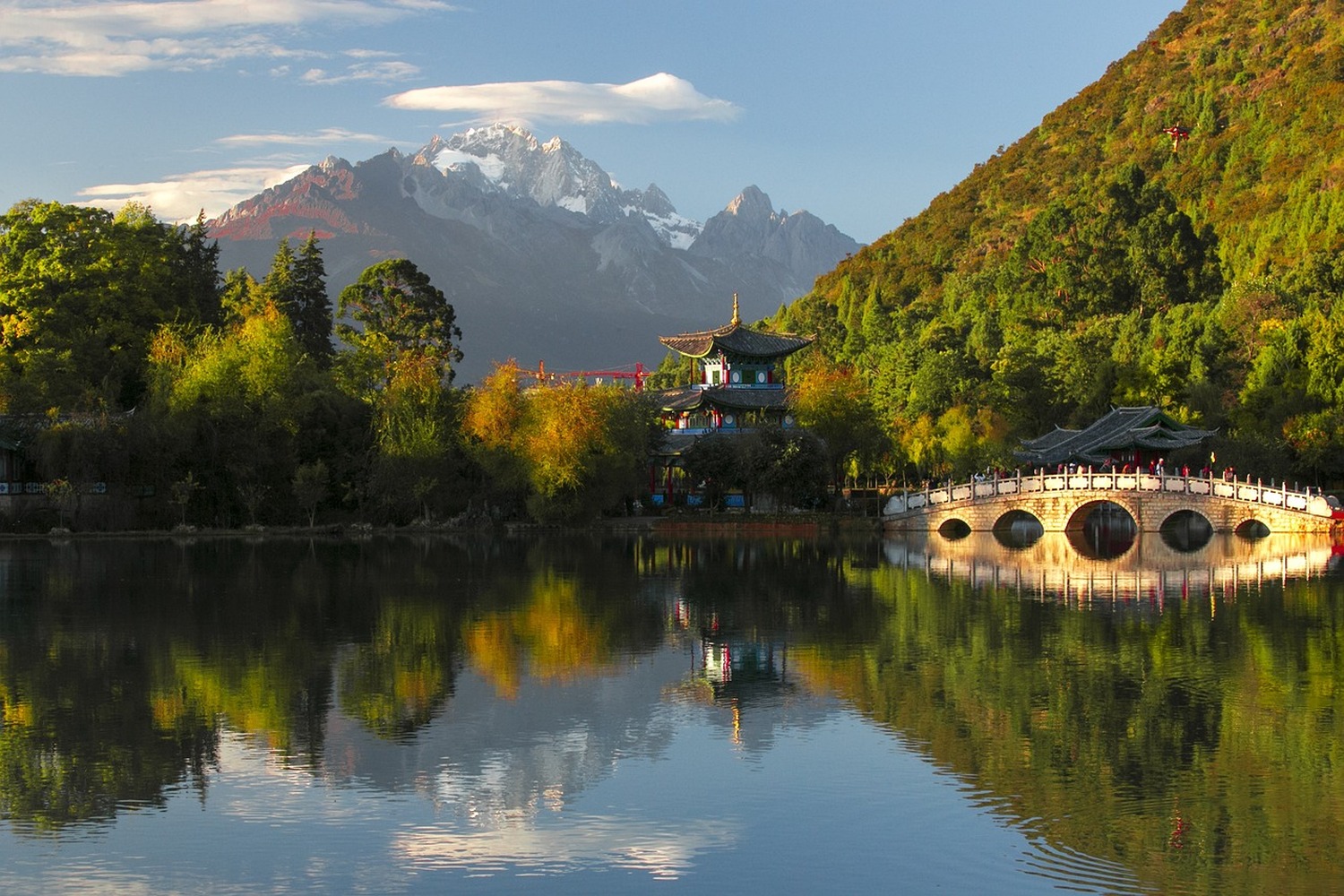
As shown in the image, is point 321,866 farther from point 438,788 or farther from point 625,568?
point 625,568

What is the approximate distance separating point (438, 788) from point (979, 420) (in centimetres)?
5045

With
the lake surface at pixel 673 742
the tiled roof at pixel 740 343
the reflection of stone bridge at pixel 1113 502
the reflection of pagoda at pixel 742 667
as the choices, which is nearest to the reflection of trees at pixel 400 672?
the lake surface at pixel 673 742

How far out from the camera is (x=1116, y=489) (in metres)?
47.2

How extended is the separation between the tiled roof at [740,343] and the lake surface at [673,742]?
34.0 m

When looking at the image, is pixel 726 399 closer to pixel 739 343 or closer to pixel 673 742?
pixel 739 343

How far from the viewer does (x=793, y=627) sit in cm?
2525

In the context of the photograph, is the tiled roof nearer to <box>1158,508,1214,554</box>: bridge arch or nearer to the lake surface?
<box>1158,508,1214,554</box>: bridge arch

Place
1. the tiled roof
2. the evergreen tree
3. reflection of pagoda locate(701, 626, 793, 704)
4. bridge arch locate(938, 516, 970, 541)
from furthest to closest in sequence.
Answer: the evergreen tree
the tiled roof
bridge arch locate(938, 516, 970, 541)
reflection of pagoda locate(701, 626, 793, 704)

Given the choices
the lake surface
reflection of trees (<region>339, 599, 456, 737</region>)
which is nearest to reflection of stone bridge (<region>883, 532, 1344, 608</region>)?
the lake surface

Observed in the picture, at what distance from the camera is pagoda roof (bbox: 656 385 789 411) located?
61156mm

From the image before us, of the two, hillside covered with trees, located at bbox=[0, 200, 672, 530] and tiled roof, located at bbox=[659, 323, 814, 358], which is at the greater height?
tiled roof, located at bbox=[659, 323, 814, 358]

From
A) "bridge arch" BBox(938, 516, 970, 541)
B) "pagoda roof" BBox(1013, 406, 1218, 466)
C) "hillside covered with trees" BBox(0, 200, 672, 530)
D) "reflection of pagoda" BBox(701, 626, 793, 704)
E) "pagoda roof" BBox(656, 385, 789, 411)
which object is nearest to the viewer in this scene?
"reflection of pagoda" BBox(701, 626, 793, 704)

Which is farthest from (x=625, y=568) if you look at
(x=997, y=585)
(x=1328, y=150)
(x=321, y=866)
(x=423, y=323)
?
(x=1328, y=150)

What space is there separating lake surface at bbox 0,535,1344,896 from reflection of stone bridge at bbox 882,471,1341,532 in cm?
1535
